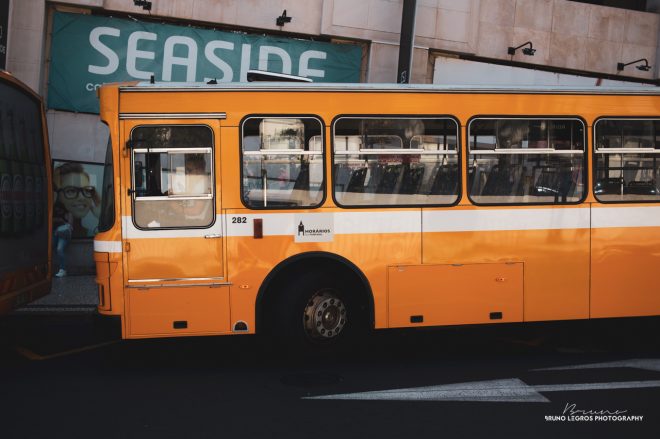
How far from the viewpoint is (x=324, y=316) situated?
641cm

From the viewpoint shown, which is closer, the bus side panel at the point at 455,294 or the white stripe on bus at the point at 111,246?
the white stripe on bus at the point at 111,246

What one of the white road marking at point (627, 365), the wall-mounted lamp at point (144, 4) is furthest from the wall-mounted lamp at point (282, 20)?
the white road marking at point (627, 365)

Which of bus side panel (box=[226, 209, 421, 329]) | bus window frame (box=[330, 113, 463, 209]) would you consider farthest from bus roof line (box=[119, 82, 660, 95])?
bus side panel (box=[226, 209, 421, 329])

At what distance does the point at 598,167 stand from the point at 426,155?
2012 millimetres

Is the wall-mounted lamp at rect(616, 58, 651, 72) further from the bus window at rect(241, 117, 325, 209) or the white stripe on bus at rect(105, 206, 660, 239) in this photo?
the bus window at rect(241, 117, 325, 209)

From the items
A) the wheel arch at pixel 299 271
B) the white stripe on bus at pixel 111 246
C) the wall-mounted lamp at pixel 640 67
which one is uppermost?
the wall-mounted lamp at pixel 640 67

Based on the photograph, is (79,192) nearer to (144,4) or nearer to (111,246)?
(144,4)

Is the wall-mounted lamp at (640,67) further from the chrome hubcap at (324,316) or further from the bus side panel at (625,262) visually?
the chrome hubcap at (324,316)

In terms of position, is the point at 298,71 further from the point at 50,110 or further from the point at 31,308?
the point at 31,308

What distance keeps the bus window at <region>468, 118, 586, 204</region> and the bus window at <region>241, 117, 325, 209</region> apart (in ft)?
5.65

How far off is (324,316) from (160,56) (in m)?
9.96

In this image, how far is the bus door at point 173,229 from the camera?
19.9 ft

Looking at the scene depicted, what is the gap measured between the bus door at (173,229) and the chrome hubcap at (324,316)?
2.90ft

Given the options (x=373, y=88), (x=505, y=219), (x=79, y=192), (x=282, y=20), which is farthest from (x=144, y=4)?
(x=505, y=219)
